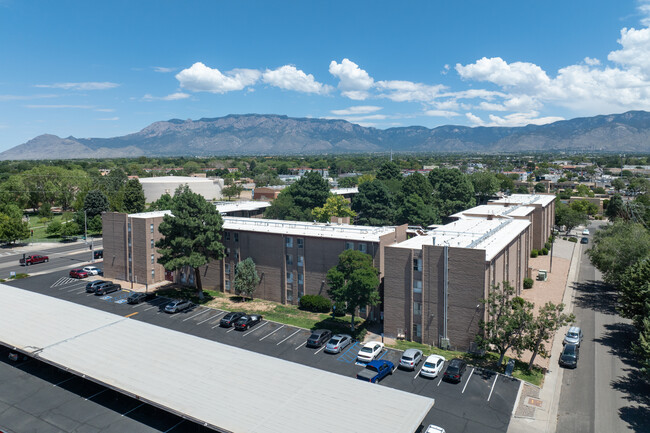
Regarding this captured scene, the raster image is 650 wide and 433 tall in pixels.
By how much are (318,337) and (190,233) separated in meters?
21.1

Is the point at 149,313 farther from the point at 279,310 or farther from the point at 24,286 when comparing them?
the point at 24,286

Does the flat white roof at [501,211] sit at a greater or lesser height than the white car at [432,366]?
greater

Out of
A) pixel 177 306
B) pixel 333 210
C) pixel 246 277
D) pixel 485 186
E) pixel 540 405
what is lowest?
pixel 540 405

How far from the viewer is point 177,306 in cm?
4859

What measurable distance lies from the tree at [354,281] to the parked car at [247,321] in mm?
8664

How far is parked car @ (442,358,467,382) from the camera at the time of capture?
32312 mm

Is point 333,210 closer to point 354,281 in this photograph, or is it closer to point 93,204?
point 354,281

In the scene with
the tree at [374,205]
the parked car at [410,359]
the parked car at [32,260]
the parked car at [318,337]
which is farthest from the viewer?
the tree at [374,205]

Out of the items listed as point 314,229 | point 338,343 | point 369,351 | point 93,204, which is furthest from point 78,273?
point 369,351

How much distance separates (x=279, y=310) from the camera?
4897 cm

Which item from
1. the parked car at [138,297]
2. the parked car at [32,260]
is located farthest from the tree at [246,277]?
the parked car at [32,260]

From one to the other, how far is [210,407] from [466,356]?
22365 mm

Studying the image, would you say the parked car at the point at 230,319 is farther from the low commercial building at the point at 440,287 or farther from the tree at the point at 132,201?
the tree at the point at 132,201

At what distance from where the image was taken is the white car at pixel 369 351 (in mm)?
35844
